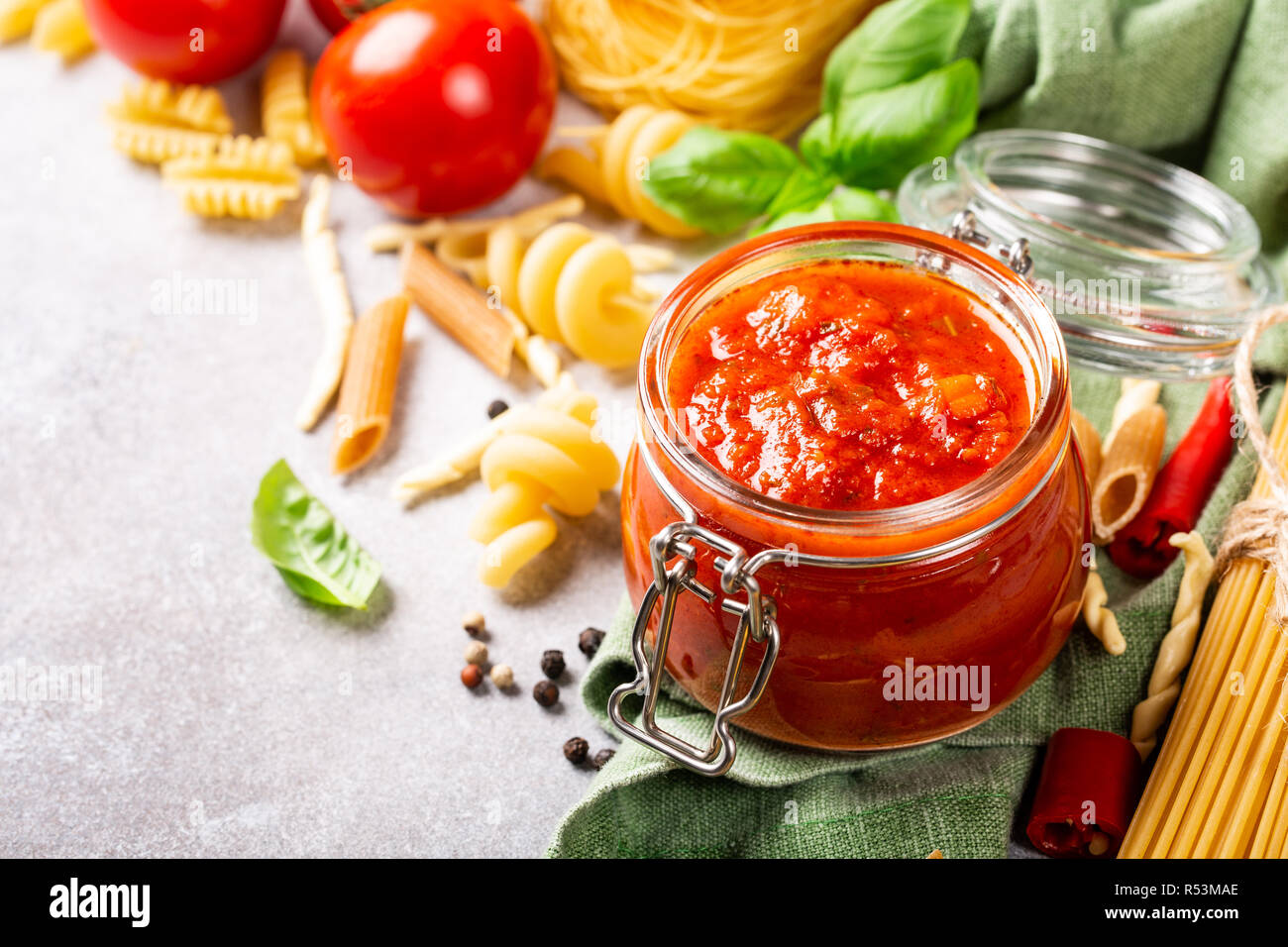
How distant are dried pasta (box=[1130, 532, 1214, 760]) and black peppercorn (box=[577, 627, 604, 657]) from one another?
875mm

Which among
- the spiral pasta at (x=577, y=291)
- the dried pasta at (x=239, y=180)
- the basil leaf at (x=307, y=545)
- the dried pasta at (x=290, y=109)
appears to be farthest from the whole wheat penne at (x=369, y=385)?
the dried pasta at (x=290, y=109)

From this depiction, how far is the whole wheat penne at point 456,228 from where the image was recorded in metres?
2.77

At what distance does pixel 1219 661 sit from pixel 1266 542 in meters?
0.20

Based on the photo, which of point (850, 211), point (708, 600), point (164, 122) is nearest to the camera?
point (708, 600)

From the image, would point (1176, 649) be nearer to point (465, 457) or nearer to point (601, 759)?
point (601, 759)

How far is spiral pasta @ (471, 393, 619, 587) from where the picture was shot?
2.16 meters

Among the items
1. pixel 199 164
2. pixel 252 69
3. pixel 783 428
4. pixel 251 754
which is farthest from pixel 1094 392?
pixel 252 69

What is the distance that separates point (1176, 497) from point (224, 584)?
1700mm

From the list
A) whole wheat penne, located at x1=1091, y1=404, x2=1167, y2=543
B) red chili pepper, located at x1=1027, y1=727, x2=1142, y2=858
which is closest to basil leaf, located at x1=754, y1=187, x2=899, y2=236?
whole wheat penne, located at x1=1091, y1=404, x2=1167, y2=543

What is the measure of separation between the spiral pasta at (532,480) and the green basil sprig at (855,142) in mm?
593

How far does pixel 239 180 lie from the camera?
9.41 ft

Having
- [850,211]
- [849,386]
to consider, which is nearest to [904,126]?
[850,211]

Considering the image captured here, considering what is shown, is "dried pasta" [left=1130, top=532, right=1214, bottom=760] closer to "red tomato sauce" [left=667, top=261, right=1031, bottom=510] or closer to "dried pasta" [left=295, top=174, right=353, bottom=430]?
"red tomato sauce" [left=667, top=261, right=1031, bottom=510]

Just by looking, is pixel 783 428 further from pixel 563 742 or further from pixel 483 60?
pixel 483 60
